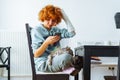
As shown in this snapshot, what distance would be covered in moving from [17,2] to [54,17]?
1684 millimetres

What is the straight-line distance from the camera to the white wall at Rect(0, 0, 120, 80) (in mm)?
3688

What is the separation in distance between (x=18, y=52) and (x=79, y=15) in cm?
111

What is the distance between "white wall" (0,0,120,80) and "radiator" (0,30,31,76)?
135 millimetres

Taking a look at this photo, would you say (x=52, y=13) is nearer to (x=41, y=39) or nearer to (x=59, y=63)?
(x=41, y=39)

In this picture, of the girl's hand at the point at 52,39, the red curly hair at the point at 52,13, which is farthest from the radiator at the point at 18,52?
the girl's hand at the point at 52,39

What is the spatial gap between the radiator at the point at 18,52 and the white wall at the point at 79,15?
0.13 metres

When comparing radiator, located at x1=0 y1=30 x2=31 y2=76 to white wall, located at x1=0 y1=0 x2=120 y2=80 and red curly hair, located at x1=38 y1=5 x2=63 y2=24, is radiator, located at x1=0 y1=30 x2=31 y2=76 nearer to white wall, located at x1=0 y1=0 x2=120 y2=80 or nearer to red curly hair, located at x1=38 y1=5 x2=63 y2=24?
white wall, located at x1=0 y1=0 x2=120 y2=80

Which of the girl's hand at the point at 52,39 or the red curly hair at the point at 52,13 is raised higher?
the red curly hair at the point at 52,13

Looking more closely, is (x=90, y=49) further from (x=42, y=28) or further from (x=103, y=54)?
(x=42, y=28)

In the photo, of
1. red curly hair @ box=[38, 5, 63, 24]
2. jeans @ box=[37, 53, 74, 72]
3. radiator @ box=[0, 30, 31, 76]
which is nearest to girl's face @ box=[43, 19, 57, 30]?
red curly hair @ box=[38, 5, 63, 24]

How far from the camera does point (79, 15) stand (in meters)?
3.76

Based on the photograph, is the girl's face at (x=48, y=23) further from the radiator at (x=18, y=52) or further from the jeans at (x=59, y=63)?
the radiator at (x=18, y=52)

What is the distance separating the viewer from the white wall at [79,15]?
3.69 m

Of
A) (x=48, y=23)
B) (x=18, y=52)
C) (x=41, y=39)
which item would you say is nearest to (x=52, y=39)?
(x=41, y=39)
